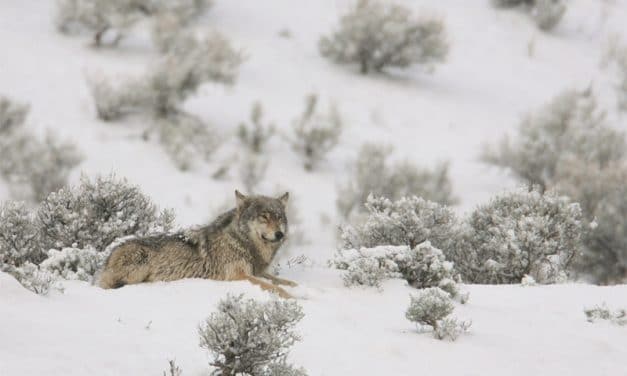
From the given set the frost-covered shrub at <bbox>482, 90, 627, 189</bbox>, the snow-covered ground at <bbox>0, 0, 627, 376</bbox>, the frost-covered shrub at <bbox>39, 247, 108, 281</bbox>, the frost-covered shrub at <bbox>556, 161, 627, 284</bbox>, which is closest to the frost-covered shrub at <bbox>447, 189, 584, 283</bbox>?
the snow-covered ground at <bbox>0, 0, 627, 376</bbox>

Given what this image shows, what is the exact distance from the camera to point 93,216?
944cm

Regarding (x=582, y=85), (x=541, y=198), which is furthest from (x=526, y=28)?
(x=541, y=198)

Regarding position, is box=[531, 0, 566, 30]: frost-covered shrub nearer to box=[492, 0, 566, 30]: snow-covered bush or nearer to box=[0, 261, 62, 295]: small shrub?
box=[492, 0, 566, 30]: snow-covered bush

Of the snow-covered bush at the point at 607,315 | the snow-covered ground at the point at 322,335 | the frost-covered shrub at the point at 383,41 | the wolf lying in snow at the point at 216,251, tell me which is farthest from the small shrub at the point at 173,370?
the frost-covered shrub at the point at 383,41

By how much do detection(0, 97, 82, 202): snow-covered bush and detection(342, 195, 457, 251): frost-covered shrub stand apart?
770cm

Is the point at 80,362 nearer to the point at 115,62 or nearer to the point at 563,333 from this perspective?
the point at 563,333

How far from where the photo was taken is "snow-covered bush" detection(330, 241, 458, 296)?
7.81 m

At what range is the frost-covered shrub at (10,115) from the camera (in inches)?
666

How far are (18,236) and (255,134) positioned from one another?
34.7 feet

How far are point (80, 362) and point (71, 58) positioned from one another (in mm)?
16644

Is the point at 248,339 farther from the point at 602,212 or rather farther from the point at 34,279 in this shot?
the point at 602,212

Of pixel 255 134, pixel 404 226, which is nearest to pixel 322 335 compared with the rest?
pixel 404 226

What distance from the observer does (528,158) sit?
19422mm

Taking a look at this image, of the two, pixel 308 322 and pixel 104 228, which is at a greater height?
pixel 308 322
